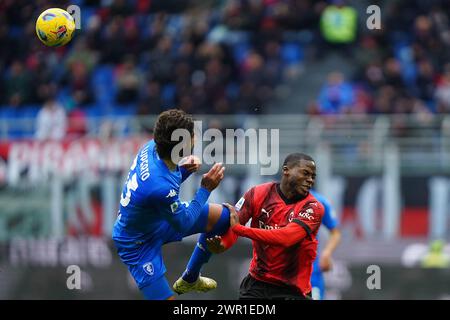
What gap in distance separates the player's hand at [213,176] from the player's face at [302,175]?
0.63 m

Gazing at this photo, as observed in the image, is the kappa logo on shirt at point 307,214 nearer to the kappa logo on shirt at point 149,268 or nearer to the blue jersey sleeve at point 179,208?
the blue jersey sleeve at point 179,208

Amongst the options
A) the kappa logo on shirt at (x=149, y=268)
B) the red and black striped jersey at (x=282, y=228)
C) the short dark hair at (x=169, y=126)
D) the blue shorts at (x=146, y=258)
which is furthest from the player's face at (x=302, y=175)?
the kappa logo on shirt at (x=149, y=268)

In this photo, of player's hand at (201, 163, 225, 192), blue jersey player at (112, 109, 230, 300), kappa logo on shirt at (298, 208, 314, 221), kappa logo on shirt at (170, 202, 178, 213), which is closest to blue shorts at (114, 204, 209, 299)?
blue jersey player at (112, 109, 230, 300)

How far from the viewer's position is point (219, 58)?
20.3 m

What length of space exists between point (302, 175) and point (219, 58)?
38.5ft

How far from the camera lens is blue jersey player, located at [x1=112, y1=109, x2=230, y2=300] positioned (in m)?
8.87

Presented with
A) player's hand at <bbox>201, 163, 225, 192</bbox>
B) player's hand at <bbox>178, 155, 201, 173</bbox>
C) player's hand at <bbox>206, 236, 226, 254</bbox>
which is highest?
player's hand at <bbox>178, 155, 201, 173</bbox>

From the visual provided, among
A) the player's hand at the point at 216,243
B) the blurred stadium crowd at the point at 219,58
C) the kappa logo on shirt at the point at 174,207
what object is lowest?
the player's hand at the point at 216,243

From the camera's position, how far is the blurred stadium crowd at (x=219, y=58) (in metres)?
19.3

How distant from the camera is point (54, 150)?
60.7ft

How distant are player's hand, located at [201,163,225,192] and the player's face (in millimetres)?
628

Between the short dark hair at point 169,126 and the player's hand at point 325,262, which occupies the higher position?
the short dark hair at point 169,126

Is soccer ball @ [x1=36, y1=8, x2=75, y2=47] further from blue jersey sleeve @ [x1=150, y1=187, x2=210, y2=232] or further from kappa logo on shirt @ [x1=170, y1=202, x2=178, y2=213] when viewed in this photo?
kappa logo on shirt @ [x1=170, y1=202, x2=178, y2=213]
